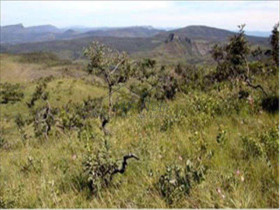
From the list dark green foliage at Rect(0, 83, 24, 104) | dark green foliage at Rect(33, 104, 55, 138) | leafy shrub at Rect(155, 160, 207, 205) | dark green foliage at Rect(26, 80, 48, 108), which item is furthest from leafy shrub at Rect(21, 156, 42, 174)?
dark green foliage at Rect(0, 83, 24, 104)

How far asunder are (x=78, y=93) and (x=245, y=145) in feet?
399

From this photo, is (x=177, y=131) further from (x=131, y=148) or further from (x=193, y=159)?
(x=193, y=159)

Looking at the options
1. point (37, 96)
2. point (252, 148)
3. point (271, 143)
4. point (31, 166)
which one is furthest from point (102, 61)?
point (37, 96)

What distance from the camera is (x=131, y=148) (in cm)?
548

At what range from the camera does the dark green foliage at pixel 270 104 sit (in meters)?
6.27

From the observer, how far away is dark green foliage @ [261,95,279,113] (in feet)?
20.6

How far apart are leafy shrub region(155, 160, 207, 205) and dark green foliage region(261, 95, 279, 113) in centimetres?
311

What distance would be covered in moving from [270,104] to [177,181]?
11.7ft

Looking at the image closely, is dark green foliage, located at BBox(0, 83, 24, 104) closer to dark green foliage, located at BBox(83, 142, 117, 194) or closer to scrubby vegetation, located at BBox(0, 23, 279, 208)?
scrubby vegetation, located at BBox(0, 23, 279, 208)

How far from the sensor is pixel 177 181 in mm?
3570

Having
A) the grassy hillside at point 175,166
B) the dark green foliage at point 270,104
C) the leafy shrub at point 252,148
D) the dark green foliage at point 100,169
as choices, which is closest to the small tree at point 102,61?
the grassy hillside at point 175,166

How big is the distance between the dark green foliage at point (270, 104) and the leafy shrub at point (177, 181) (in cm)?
311

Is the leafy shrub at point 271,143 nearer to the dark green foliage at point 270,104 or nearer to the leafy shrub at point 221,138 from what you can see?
the leafy shrub at point 221,138

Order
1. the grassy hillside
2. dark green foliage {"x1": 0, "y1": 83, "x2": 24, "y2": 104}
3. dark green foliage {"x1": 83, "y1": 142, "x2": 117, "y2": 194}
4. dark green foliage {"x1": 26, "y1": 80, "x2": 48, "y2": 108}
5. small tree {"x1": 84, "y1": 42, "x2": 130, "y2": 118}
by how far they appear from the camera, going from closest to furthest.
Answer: the grassy hillside
dark green foliage {"x1": 83, "y1": 142, "x2": 117, "y2": 194}
small tree {"x1": 84, "y1": 42, "x2": 130, "y2": 118}
dark green foliage {"x1": 26, "y1": 80, "x2": 48, "y2": 108}
dark green foliage {"x1": 0, "y1": 83, "x2": 24, "y2": 104}
